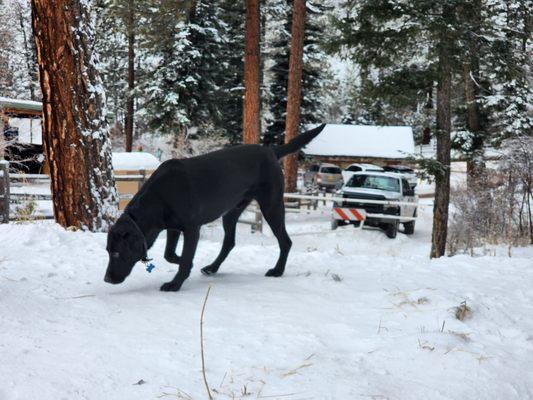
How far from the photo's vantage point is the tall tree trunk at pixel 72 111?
6.07 m

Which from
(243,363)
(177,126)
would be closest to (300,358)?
(243,363)

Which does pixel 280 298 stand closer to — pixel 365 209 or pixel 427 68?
pixel 427 68

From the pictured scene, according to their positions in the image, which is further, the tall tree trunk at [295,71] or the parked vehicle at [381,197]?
the tall tree trunk at [295,71]

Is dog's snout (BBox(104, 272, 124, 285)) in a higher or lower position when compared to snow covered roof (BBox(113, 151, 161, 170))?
lower

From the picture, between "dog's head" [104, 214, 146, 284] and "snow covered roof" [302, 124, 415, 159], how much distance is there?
4096 centimetres

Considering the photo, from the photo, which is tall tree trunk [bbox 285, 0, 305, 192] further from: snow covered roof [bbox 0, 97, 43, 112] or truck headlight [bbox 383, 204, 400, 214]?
snow covered roof [bbox 0, 97, 43, 112]

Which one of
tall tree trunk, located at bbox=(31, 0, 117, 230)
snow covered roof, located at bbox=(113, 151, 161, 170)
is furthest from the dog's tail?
snow covered roof, located at bbox=(113, 151, 161, 170)

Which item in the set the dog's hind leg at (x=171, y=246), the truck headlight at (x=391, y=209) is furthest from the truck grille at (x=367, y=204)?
the dog's hind leg at (x=171, y=246)

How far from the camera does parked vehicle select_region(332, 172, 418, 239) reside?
15.3m

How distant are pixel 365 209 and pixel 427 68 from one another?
594cm

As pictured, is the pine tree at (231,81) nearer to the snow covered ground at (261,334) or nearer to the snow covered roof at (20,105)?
the snow covered roof at (20,105)

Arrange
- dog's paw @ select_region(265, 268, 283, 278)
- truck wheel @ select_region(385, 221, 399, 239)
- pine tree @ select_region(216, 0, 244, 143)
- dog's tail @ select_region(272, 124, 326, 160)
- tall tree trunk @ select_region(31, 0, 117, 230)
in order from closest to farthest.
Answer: dog's paw @ select_region(265, 268, 283, 278) < dog's tail @ select_region(272, 124, 326, 160) < tall tree trunk @ select_region(31, 0, 117, 230) < truck wheel @ select_region(385, 221, 399, 239) < pine tree @ select_region(216, 0, 244, 143)

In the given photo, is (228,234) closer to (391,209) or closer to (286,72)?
Answer: (391,209)

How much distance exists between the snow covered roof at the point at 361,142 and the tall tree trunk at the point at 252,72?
27.9 metres
